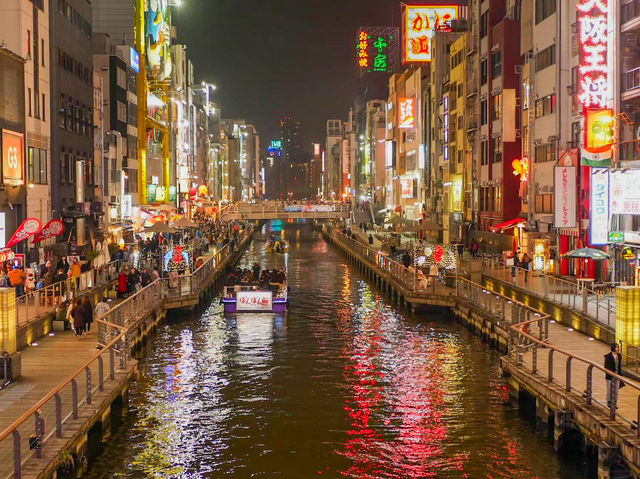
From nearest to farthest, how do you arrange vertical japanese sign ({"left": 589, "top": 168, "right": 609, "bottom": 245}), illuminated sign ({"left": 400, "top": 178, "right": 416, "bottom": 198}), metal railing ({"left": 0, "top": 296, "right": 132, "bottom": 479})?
metal railing ({"left": 0, "top": 296, "right": 132, "bottom": 479}), vertical japanese sign ({"left": 589, "top": 168, "right": 609, "bottom": 245}), illuminated sign ({"left": 400, "top": 178, "right": 416, "bottom": 198})

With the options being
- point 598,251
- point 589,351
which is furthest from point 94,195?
point 589,351

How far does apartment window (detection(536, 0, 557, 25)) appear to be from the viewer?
60.6 meters

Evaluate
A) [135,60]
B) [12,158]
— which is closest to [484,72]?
[135,60]

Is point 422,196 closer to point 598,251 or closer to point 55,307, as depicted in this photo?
point 598,251

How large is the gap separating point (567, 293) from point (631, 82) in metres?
12.5

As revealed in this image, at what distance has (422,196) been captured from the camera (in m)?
124

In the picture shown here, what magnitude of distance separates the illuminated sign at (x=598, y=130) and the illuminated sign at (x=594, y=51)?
51.5 inches

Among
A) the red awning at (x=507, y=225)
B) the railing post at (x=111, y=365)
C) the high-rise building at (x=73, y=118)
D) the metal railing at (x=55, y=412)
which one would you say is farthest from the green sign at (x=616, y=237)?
the high-rise building at (x=73, y=118)

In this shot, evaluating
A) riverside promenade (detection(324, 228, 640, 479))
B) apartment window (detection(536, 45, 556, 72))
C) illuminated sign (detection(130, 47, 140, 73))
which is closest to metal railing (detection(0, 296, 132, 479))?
riverside promenade (detection(324, 228, 640, 479))

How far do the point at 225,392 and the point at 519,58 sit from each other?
4832 centimetres

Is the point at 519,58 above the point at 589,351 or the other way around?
above

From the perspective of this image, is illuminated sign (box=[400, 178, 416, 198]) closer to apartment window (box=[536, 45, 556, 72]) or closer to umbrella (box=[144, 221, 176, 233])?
apartment window (box=[536, 45, 556, 72])

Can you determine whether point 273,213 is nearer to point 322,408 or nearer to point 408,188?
point 408,188

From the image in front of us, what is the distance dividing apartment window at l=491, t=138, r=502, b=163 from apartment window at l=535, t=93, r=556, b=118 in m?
12.4
